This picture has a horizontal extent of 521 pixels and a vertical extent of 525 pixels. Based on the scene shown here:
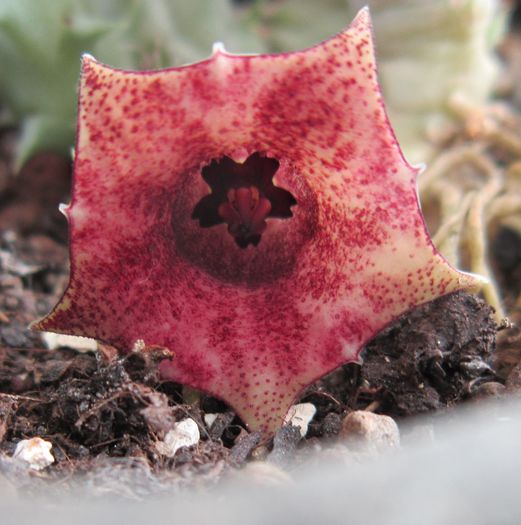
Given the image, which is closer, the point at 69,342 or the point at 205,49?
the point at 69,342

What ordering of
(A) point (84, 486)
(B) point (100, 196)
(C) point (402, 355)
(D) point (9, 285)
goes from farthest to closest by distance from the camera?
A: (D) point (9, 285)
(C) point (402, 355)
(B) point (100, 196)
(A) point (84, 486)

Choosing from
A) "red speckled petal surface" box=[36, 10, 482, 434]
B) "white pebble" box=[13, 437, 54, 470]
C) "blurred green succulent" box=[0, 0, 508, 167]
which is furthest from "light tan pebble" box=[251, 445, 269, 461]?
"blurred green succulent" box=[0, 0, 508, 167]

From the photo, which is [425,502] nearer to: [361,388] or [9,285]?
[361,388]

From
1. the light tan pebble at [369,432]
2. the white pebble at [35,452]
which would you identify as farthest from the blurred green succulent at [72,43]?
the light tan pebble at [369,432]

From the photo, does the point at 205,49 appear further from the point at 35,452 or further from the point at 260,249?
the point at 35,452

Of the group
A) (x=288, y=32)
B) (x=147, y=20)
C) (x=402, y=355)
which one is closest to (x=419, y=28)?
(x=288, y=32)

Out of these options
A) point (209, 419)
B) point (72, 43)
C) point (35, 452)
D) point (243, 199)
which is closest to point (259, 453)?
point (209, 419)
